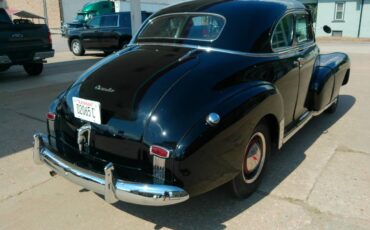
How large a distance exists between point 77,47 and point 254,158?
13515 millimetres

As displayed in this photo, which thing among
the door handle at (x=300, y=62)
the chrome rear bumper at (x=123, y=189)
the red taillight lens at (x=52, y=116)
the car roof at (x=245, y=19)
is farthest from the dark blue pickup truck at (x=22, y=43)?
the door handle at (x=300, y=62)

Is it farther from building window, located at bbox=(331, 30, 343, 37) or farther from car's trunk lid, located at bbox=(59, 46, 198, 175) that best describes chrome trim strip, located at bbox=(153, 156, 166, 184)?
building window, located at bbox=(331, 30, 343, 37)

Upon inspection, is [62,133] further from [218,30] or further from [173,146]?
[218,30]

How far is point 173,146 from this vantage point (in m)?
2.65

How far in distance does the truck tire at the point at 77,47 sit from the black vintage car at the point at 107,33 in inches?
1.9

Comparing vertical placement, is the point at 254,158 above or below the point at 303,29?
below

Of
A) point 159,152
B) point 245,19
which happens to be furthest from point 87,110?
point 245,19

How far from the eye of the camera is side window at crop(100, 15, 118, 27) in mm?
14637

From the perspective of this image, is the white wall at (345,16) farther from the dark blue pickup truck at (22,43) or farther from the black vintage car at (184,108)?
the black vintage car at (184,108)

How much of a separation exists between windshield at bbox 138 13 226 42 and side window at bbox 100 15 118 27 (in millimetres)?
10819

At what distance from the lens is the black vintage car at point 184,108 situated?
2.71 metres

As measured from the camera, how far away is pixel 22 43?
909 centimetres

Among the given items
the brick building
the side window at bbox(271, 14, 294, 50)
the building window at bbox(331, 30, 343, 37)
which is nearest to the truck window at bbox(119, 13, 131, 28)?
the side window at bbox(271, 14, 294, 50)

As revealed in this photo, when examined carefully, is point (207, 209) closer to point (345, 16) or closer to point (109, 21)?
point (109, 21)
